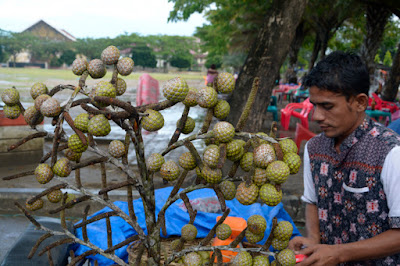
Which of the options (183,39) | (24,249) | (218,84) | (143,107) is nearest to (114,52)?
(143,107)

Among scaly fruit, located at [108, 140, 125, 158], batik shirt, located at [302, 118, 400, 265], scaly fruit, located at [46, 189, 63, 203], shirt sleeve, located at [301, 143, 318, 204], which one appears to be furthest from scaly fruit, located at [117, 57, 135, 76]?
shirt sleeve, located at [301, 143, 318, 204]

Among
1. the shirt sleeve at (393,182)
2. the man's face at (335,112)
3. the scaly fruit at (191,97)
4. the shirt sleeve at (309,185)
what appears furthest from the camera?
the shirt sleeve at (309,185)

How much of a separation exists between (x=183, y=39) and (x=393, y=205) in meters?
55.9

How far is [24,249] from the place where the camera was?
2.18 m

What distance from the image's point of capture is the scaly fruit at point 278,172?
1109 millimetres

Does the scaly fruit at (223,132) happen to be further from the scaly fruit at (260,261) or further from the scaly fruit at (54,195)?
the scaly fruit at (54,195)

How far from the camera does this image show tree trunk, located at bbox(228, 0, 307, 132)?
4.82 meters

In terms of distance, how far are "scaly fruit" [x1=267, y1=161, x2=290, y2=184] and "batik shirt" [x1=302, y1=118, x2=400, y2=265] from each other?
750 mm

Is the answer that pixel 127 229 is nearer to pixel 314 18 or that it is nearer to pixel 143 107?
pixel 143 107

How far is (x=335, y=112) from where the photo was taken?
1.70 meters

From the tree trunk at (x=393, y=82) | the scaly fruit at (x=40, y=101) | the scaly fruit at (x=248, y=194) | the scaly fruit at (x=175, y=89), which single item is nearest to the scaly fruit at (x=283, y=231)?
the scaly fruit at (x=248, y=194)

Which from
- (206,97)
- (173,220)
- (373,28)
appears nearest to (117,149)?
(206,97)

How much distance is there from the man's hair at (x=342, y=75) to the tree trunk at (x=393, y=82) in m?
10.5

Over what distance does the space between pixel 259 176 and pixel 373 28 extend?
14.3 m
